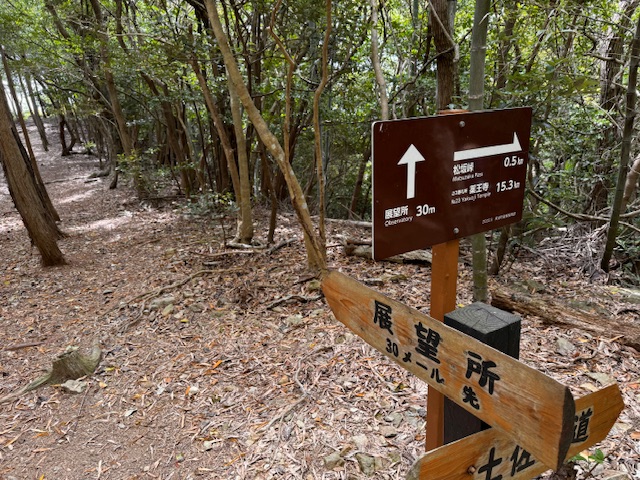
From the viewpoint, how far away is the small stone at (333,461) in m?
2.60

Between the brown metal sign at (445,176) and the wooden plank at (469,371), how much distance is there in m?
0.27

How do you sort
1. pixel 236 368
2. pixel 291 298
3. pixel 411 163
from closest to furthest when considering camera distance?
pixel 411 163 < pixel 236 368 < pixel 291 298

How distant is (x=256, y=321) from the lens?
4.60m

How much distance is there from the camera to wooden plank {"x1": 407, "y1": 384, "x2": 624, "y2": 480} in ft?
3.54

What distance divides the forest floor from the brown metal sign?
163cm

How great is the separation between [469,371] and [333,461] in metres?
1.77

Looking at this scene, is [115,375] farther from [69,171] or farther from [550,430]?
[69,171]

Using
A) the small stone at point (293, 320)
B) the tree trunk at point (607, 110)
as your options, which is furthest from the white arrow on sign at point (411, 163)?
the tree trunk at point (607, 110)

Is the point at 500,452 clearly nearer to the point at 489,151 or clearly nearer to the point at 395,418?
the point at 489,151

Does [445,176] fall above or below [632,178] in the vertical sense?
above

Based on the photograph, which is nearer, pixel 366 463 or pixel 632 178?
pixel 366 463

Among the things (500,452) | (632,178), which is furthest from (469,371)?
(632,178)

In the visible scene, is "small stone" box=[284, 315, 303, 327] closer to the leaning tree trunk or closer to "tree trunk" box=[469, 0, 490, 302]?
"tree trunk" box=[469, 0, 490, 302]

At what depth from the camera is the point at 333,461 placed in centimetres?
262
